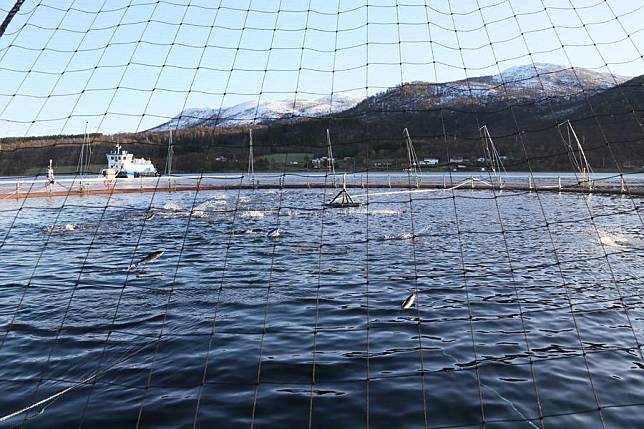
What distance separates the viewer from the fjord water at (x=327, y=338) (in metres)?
5.51

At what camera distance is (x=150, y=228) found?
23.7m

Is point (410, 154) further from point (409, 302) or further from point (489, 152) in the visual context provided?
point (409, 302)

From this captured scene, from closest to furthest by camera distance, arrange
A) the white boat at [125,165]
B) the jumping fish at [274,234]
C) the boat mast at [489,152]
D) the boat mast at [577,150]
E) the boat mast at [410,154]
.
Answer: the boat mast at [577,150], the jumping fish at [274,234], the boat mast at [410,154], the boat mast at [489,152], the white boat at [125,165]

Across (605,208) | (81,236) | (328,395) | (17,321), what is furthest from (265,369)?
(605,208)

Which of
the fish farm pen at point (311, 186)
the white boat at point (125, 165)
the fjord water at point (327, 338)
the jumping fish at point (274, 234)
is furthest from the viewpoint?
the white boat at point (125, 165)

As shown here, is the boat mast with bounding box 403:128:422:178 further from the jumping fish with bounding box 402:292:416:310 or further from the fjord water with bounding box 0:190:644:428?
the jumping fish with bounding box 402:292:416:310

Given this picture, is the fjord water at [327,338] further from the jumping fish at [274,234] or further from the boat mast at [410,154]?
the boat mast at [410,154]

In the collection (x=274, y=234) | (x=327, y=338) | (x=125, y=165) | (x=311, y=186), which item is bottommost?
(x=327, y=338)

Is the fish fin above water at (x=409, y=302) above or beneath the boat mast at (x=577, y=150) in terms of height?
beneath

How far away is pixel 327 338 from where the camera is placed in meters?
7.93

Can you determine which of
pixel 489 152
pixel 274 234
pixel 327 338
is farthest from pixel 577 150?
pixel 489 152

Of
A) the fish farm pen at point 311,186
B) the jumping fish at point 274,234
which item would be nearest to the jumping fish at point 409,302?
the jumping fish at point 274,234

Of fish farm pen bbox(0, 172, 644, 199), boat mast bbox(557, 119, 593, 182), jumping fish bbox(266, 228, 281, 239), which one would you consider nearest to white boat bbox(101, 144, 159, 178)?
fish farm pen bbox(0, 172, 644, 199)

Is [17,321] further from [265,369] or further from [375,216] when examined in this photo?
[375,216]
